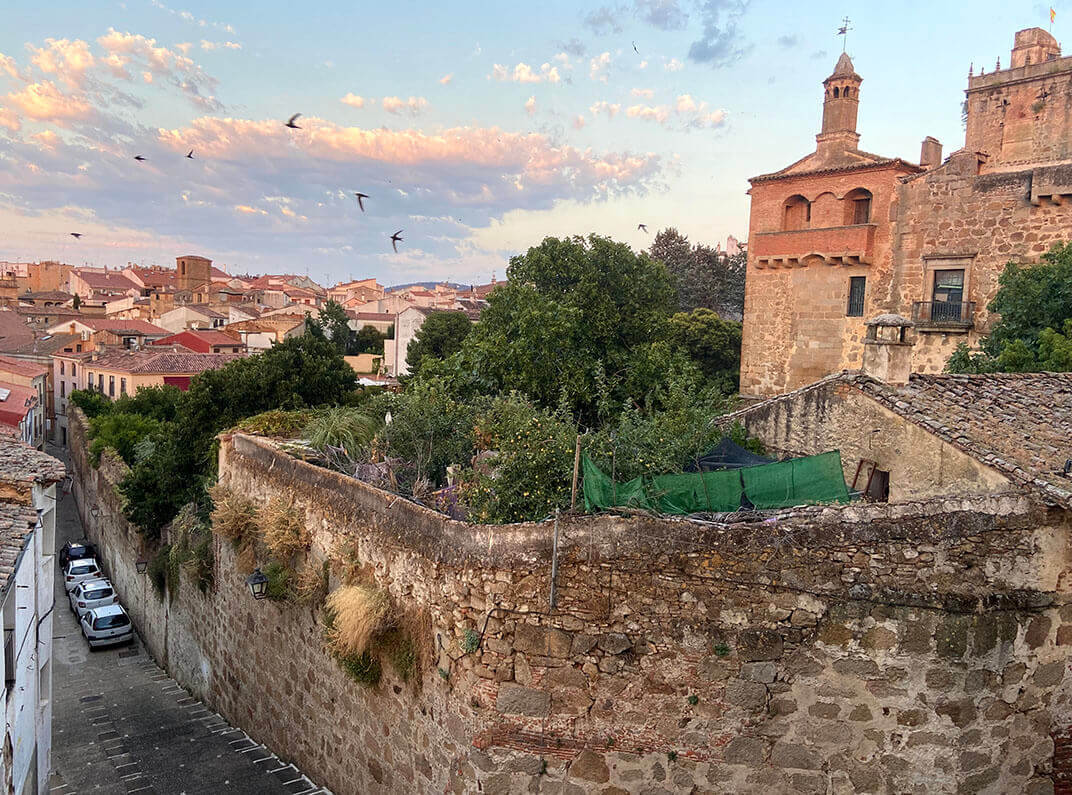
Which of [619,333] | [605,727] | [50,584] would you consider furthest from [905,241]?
[50,584]

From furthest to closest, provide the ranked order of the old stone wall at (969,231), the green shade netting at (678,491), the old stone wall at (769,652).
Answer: the old stone wall at (969,231) < the green shade netting at (678,491) < the old stone wall at (769,652)

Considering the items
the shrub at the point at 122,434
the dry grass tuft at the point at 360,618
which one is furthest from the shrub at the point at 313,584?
the shrub at the point at 122,434

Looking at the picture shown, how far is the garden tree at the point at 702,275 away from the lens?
44.4m

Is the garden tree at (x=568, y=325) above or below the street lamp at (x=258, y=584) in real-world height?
above

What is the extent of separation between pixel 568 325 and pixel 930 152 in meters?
15.6

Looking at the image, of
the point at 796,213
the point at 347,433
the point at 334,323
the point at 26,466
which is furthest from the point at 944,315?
the point at 334,323

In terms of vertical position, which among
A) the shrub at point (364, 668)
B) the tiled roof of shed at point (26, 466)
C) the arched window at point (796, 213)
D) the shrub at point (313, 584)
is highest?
the arched window at point (796, 213)

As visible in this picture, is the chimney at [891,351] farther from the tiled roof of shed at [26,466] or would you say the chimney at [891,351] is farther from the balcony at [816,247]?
the balcony at [816,247]

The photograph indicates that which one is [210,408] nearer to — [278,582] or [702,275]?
[278,582]

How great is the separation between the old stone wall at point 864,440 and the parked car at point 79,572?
70.4 feet

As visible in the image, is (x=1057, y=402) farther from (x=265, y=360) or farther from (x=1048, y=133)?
(x=1048, y=133)

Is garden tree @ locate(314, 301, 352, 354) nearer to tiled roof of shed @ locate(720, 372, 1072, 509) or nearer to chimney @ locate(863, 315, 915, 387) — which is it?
tiled roof of shed @ locate(720, 372, 1072, 509)

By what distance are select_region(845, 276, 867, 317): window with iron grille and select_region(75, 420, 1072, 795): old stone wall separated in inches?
688

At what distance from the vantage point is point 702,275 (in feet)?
147
